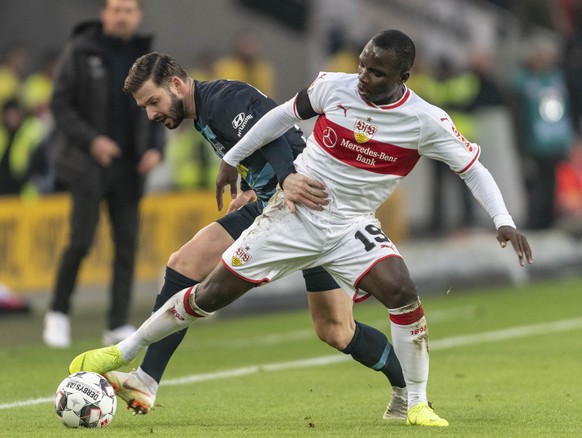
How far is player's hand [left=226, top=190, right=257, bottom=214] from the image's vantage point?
8297 mm

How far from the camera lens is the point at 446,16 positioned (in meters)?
24.8

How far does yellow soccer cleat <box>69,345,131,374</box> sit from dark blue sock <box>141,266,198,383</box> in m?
0.22

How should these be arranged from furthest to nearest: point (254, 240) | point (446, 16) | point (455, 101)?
point (446, 16)
point (455, 101)
point (254, 240)

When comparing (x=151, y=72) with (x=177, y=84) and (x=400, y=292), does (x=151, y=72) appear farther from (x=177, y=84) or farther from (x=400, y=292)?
(x=400, y=292)

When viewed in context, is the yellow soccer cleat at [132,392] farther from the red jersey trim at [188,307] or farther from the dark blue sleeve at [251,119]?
the dark blue sleeve at [251,119]

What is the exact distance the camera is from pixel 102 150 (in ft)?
37.2

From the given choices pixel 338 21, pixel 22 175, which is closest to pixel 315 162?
pixel 22 175

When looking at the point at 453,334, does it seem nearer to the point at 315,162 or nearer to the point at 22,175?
the point at 315,162

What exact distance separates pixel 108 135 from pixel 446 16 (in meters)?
14.0

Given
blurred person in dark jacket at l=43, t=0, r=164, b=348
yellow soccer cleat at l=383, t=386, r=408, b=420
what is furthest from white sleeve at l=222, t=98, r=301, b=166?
blurred person in dark jacket at l=43, t=0, r=164, b=348

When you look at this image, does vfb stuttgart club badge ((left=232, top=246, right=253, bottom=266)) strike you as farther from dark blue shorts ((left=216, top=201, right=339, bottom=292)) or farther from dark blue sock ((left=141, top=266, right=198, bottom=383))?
dark blue sock ((left=141, top=266, right=198, bottom=383))

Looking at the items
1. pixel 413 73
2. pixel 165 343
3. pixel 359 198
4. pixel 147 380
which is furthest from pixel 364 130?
pixel 413 73

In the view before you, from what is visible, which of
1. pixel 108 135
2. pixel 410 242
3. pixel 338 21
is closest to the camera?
pixel 108 135

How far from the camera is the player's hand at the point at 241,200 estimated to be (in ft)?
27.2
